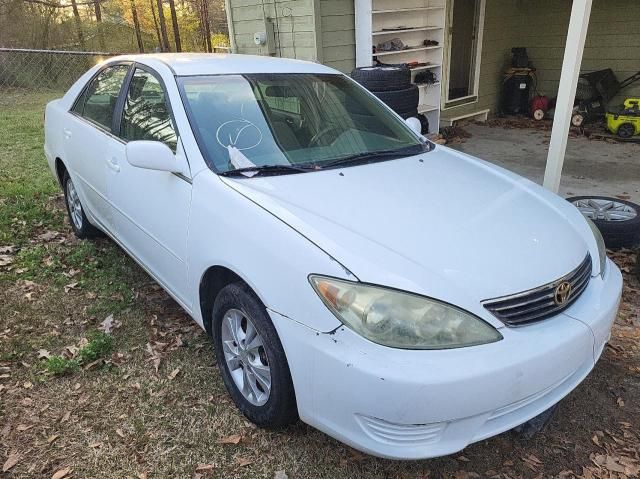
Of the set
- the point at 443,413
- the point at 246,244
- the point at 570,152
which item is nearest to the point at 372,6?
the point at 570,152

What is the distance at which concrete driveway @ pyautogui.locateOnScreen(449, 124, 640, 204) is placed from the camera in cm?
533

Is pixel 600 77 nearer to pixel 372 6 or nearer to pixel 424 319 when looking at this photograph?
pixel 372 6

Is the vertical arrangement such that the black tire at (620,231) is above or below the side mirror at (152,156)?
below

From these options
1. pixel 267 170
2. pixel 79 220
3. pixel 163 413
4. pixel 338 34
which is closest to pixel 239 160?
pixel 267 170

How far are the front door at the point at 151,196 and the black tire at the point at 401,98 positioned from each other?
3.01 m

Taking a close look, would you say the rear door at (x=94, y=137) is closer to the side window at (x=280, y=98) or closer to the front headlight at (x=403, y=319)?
the side window at (x=280, y=98)

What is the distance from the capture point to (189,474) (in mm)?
2148

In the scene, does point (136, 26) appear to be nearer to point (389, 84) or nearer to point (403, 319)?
point (389, 84)

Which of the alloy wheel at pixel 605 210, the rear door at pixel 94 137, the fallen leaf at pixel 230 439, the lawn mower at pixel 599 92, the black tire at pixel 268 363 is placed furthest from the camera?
the lawn mower at pixel 599 92

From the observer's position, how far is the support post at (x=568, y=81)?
12.3 feet

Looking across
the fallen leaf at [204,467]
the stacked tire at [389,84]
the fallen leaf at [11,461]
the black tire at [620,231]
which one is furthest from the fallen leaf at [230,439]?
the stacked tire at [389,84]

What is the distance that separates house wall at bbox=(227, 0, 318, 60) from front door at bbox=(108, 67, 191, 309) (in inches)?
143

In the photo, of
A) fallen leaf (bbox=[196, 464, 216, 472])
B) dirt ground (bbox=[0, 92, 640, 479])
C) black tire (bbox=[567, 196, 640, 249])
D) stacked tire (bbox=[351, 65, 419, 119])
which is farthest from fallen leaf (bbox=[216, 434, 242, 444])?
stacked tire (bbox=[351, 65, 419, 119])

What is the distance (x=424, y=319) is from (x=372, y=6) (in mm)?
5867
